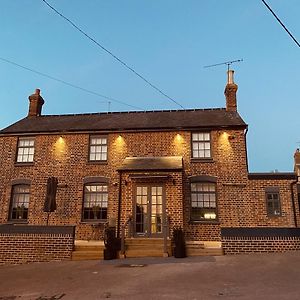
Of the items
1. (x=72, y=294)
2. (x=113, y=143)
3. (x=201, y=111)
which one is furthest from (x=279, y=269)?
(x=201, y=111)

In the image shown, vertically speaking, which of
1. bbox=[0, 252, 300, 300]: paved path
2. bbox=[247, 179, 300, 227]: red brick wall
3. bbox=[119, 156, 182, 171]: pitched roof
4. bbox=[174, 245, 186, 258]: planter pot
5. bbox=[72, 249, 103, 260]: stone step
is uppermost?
bbox=[119, 156, 182, 171]: pitched roof

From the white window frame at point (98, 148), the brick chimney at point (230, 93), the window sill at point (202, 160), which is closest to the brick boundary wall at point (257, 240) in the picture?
the window sill at point (202, 160)

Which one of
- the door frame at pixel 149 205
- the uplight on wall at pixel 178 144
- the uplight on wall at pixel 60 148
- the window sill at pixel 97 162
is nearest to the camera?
the door frame at pixel 149 205

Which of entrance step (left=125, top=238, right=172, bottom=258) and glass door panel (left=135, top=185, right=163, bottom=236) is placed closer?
entrance step (left=125, top=238, right=172, bottom=258)

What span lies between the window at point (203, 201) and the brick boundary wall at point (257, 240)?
3.19 m

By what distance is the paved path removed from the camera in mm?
6215

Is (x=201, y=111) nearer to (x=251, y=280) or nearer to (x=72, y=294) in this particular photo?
(x=251, y=280)

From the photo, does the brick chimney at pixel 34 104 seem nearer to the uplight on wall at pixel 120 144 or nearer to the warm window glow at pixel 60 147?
the warm window glow at pixel 60 147

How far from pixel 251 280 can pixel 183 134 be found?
9.09 m

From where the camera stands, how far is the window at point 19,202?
1506cm

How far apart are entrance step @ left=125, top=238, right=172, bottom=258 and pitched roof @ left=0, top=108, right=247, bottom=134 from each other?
5.83 metres

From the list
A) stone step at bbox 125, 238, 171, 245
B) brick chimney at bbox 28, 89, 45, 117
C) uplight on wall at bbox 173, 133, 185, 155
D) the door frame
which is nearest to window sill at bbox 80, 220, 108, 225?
the door frame

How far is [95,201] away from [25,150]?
4.96 metres

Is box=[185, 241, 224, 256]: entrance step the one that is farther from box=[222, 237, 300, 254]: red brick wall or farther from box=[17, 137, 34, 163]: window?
A: box=[17, 137, 34, 163]: window
